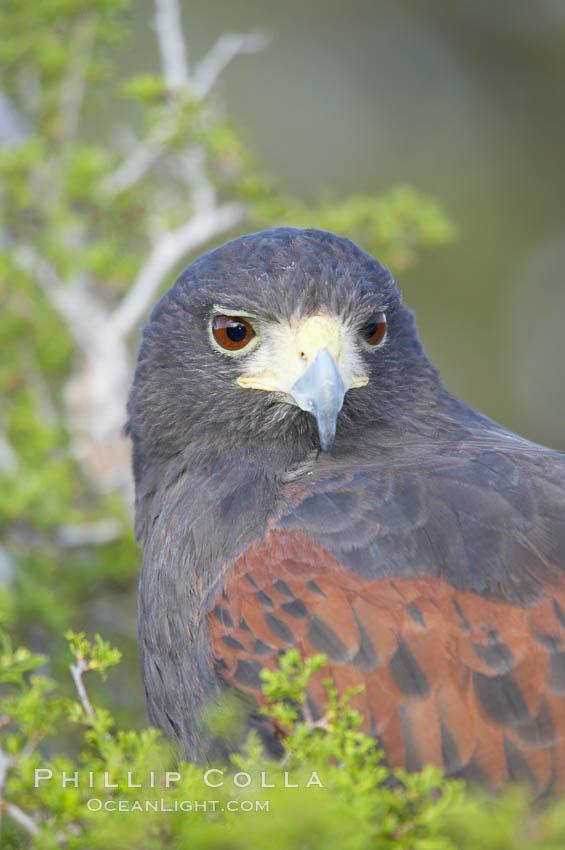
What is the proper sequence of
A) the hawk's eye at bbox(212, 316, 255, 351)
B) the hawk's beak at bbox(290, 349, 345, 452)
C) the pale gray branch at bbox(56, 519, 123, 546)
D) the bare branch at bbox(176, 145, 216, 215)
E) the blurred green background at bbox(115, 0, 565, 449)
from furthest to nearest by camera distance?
the blurred green background at bbox(115, 0, 565, 449), the bare branch at bbox(176, 145, 216, 215), the pale gray branch at bbox(56, 519, 123, 546), the hawk's eye at bbox(212, 316, 255, 351), the hawk's beak at bbox(290, 349, 345, 452)

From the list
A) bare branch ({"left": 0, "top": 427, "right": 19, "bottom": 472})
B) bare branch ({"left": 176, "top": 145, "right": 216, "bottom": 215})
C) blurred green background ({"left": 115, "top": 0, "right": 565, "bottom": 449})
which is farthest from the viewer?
blurred green background ({"left": 115, "top": 0, "right": 565, "bottom": 449})

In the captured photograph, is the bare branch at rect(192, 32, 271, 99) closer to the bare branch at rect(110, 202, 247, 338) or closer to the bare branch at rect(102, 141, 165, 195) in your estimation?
the bare branch at rect(102, 141, 165, 195)

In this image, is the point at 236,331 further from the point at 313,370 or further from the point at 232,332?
the point at 313,370

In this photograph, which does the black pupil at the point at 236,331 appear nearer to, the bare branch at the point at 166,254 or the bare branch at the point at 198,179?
the bare branch at the point at 166,254

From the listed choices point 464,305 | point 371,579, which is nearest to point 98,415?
point 371,579

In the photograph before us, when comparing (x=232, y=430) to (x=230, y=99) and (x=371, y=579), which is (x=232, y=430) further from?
(x=230, y=99)

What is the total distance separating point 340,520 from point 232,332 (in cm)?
84

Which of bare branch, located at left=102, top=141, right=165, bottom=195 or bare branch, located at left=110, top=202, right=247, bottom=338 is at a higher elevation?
bare branch, located at left=102, top=141, right=165, bottom=195

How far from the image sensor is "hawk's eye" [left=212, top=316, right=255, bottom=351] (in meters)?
3.11

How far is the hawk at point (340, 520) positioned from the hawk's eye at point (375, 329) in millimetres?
11

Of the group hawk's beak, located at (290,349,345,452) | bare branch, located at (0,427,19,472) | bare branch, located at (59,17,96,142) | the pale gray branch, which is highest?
bare branch, located at (59,17,96,142)

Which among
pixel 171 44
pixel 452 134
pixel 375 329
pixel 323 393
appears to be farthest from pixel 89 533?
pixel 452 134

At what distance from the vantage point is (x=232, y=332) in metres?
3.13

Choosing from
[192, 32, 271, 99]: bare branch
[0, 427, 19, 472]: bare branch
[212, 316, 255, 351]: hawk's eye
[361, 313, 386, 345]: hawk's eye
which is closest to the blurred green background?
[192, 32, 271, 99]: bare branch
